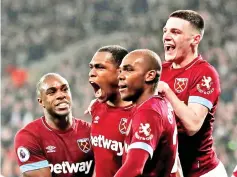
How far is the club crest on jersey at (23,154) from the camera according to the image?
429cm

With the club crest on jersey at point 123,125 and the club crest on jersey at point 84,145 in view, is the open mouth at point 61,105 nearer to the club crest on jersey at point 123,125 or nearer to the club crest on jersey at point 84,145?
the club crest on jersey at point 84,145

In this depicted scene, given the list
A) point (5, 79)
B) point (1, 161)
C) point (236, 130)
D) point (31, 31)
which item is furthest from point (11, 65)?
point (236, 130)

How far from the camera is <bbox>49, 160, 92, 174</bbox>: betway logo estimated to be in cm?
434

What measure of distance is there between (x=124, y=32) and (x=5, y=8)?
305 centimetres

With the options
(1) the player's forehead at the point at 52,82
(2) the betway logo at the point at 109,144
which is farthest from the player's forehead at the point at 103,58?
(2) the betway logo at the point at 109,144

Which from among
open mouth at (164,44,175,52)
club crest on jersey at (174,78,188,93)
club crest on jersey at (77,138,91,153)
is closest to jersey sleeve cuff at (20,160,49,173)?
club crest on jersey at (77,138,91,153)

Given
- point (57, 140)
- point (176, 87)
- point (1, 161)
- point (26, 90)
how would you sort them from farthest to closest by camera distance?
point (26, 90) → point (1, 161) → point (57, 140) → point (176, 87)

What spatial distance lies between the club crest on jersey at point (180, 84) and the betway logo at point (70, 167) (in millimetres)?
875

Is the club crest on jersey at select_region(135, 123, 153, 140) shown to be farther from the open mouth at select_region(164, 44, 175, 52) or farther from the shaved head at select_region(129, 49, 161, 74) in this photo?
the open mouth at select_region(164, 44, 175, 52)

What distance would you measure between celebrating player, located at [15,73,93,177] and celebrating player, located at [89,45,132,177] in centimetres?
28

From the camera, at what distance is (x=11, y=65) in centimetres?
1315

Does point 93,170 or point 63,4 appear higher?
point 63,4

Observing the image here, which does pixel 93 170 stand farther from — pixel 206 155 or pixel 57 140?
pixel 206 155

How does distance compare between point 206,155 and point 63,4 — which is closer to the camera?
point 206,155
